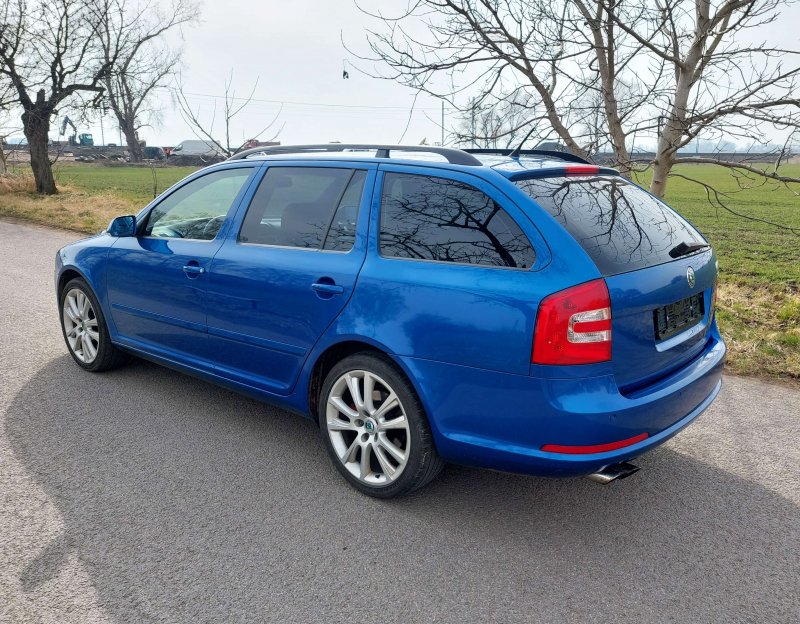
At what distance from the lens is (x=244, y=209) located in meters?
4.13

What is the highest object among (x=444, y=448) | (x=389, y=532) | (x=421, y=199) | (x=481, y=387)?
(x=421, y=199)

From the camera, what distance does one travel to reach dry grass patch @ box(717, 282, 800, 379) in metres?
5.50

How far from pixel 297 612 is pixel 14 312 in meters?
5.74

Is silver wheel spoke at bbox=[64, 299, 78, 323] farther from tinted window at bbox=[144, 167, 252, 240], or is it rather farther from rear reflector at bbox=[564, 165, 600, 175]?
rear reflector at bbox=[564, 165, 600, 175]

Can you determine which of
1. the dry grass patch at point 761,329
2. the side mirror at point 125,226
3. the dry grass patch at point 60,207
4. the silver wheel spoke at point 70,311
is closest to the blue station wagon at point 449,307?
the side mirror at point 125,226

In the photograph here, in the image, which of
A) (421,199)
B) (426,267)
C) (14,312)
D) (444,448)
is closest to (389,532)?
(444,448)

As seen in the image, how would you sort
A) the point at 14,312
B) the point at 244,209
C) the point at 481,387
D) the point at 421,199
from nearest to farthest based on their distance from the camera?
the point at 481,387 → the point at 421,199 → the point at 244,209 → the point at 14,312

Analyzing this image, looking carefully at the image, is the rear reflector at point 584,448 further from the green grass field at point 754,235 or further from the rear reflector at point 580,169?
the green grass field at point 754,235

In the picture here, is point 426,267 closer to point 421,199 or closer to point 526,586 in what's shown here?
point 421,199

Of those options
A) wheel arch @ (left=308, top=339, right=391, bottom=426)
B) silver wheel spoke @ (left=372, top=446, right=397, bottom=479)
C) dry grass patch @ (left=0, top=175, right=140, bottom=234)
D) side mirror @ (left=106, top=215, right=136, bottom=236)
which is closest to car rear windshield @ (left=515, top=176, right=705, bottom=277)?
wheel arch @ (left=308, top=339, right=391, bottom=426)

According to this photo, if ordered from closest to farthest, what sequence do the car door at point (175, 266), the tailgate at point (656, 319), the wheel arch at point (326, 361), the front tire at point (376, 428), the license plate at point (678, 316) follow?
the tailgate at point (656, 319)
the license plate at point (678, 316)
the front tire at point (376, 428)
the wheel arch at point (326, 361)
the car door at point (175, 266)

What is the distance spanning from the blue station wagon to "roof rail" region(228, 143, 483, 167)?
0.05 ft

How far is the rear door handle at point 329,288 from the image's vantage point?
11.3ft

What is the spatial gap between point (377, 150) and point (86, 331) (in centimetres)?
285
